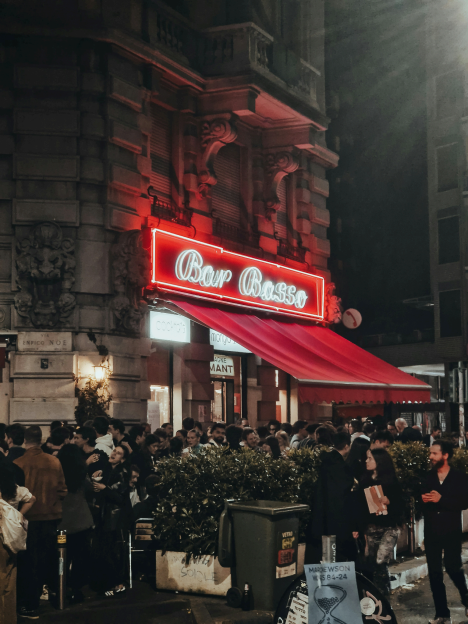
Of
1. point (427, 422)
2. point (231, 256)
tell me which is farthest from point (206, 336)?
point (427, 422)

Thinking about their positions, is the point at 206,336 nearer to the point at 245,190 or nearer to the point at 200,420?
the point at 200,420

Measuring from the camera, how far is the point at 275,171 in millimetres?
22656

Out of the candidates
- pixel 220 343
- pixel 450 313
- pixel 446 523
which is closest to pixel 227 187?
pixel 220 343

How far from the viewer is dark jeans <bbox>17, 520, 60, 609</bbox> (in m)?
9.05

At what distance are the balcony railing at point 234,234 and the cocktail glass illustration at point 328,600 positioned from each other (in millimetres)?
14967

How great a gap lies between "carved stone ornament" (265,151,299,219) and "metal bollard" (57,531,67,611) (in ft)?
47.3

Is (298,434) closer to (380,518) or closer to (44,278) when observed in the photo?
(44,278)

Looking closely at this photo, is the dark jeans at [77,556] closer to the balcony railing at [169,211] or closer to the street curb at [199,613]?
the street curb at [199,613]

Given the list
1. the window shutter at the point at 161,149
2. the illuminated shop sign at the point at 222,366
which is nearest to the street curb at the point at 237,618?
the window shutter at the point at 161,149

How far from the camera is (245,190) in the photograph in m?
22.3

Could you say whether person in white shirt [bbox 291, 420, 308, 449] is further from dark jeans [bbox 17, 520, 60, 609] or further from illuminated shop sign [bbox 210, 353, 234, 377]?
dark jeans [bbox 17, 520, 60, 609]

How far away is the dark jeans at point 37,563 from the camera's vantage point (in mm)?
9047

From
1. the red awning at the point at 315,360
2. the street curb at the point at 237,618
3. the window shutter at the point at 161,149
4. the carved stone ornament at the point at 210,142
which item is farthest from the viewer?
the carved stone ornament at the point at 210,142

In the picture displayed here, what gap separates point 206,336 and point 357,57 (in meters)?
21.1
